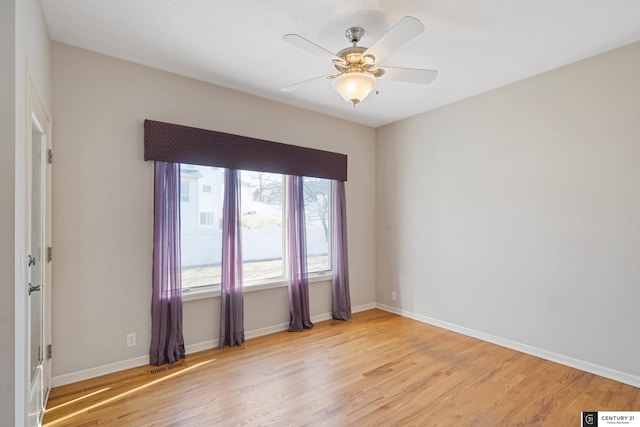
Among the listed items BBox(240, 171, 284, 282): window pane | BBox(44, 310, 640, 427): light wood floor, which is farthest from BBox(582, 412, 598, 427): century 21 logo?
BBox(240, 171, 284, 282): window pane

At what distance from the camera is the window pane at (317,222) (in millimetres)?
4211

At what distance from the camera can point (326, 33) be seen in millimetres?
2449

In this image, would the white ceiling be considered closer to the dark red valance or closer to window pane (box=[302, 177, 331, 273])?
the dark red valance

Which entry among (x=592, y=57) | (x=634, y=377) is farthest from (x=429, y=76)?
(x=634, y=377)

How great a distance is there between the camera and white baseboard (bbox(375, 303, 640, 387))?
262 cm

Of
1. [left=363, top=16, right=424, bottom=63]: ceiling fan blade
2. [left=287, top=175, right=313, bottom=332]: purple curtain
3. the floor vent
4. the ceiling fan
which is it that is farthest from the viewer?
[left=287, top=175, right=313, bottom=332]: purple curtain

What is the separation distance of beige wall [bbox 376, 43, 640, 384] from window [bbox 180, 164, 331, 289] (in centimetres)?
120

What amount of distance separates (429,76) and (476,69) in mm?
1094

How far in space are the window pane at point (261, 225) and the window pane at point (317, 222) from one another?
0.42m

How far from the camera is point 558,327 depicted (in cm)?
299

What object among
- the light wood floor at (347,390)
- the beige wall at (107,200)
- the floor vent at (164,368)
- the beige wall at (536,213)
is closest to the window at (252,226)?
the beige wall at (107,200)

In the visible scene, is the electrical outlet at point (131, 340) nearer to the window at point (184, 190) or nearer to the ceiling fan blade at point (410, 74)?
the window at point (184, 190)

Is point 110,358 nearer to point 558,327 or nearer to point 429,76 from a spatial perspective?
point 429,76

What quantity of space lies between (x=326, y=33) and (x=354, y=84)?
23.1 inches
